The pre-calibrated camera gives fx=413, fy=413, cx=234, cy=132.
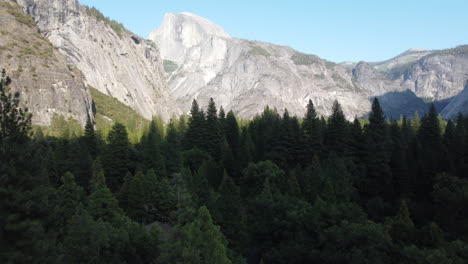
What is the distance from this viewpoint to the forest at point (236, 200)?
711 inches

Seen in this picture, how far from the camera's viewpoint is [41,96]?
372 feet

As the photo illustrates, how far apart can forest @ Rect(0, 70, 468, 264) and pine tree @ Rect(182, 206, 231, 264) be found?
2.7 inches

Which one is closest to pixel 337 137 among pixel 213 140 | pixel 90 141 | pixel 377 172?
pixel 377 172

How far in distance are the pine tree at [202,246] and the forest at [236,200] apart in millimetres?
68

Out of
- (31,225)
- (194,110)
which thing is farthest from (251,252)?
(194,110)

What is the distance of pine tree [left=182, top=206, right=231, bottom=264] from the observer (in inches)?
1013

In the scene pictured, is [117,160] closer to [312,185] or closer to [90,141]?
[90,141]

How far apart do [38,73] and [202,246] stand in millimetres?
106326

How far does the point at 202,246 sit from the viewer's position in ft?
86.7

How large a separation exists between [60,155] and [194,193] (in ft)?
85.5

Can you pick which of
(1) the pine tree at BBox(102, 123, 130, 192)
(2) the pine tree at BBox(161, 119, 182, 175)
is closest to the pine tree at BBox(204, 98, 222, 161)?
(2) the pine tree at BBox(161, 119, 182, 175)

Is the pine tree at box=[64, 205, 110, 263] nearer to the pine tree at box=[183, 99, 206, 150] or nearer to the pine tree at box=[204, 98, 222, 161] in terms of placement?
the pine tree at box=[204, 98, 222, 161]

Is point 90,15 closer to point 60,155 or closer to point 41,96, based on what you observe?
point 41,96

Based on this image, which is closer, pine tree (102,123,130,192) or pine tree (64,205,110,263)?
pine tree (64,205,110,263)
